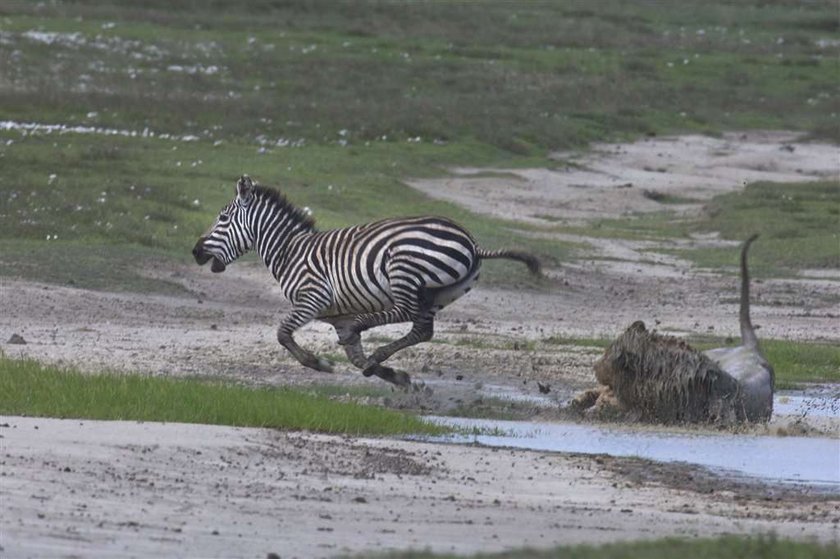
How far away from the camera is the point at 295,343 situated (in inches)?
590

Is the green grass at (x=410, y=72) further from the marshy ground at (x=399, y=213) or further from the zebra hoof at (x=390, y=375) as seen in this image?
the zebra hoof at (x=390, y=375)

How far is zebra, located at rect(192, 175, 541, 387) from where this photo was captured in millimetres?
14938

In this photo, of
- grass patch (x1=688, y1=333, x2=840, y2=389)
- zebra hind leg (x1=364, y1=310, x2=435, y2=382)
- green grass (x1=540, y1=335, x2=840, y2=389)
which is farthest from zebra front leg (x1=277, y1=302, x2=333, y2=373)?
grass patch (x1=688, y1=333, x2=840, y2=389)

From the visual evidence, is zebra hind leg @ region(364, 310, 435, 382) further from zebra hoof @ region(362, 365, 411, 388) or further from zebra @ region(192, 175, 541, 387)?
zebra hoof @ region(362, 365, 411, 388)

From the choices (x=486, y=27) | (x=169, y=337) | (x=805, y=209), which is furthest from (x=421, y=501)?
(x=486, y=27)

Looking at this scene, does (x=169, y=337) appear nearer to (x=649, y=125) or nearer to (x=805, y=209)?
(x=805, y=209)

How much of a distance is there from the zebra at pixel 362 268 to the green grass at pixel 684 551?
6.73m

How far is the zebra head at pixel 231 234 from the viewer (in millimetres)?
15992

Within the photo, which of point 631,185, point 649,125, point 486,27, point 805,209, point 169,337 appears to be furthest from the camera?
point 486,27

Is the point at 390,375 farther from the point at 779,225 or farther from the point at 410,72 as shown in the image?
the point at 410,72

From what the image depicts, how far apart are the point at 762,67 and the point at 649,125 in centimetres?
1415

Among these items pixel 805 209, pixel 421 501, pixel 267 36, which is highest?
pixel 267 36

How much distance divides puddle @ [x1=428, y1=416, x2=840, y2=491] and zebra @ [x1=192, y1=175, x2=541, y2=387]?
1499 mm

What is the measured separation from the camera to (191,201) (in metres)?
25.0
